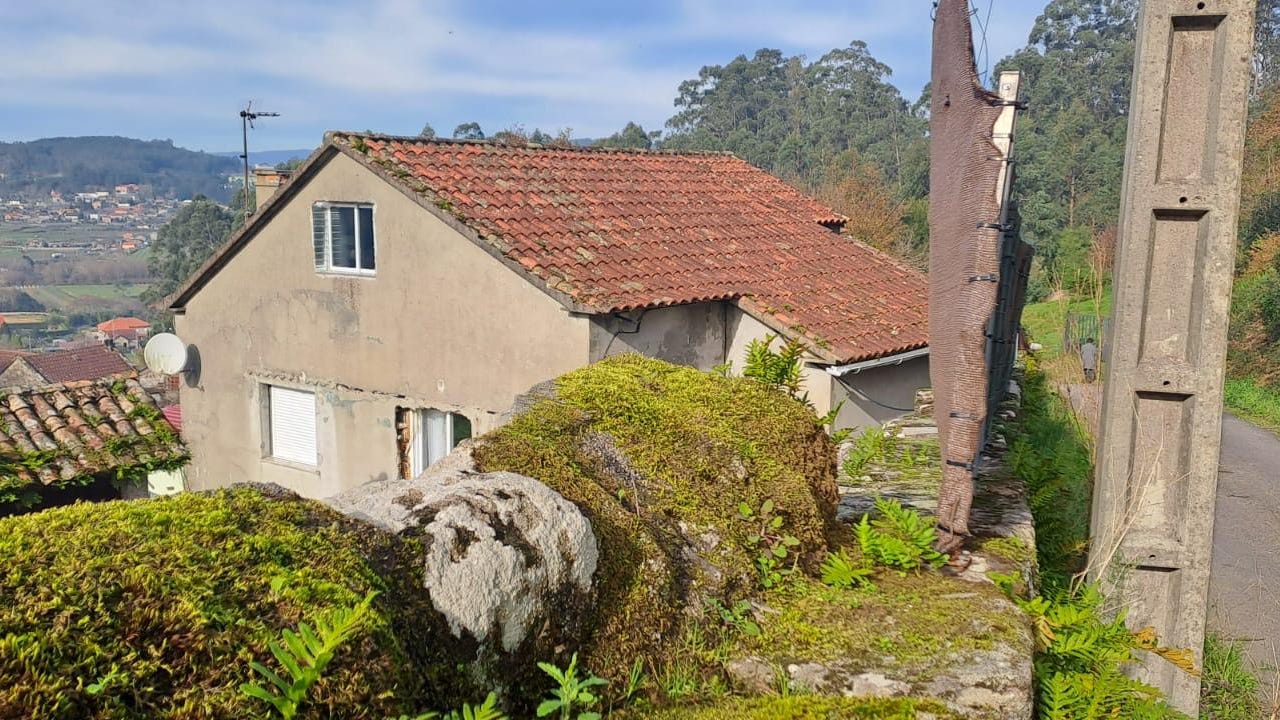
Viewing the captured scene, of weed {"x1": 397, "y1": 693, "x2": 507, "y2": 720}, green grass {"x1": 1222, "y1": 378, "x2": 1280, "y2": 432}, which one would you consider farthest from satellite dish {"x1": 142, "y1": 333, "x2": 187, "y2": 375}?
green grass {"x1": 1222, "y1": 378, "x2": 1280, "y2": 432}

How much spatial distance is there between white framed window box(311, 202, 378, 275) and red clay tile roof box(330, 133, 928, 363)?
0.90 meters

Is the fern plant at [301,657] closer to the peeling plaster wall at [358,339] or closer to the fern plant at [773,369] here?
the fern plant at [773,369]

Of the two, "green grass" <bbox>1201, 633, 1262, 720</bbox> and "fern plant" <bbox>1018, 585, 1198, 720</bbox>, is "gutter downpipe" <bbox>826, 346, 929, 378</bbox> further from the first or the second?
"fern plant" <bbox>1018, 585, 1198, 720</bbox>

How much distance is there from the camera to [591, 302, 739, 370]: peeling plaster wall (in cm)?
1080

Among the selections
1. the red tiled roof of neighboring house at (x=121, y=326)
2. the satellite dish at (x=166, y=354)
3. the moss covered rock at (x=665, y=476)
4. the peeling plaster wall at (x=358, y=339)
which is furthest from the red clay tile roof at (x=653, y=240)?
the red tiled roof of neighboring house at (x=121, y=326)

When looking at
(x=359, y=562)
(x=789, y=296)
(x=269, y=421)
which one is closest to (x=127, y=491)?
(x=269, y=421)

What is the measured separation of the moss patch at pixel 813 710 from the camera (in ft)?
7.33

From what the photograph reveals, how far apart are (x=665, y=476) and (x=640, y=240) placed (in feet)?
32.0

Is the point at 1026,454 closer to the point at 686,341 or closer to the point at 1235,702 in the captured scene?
the point at 1235,702

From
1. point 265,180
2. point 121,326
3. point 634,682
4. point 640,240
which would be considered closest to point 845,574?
point 634,682

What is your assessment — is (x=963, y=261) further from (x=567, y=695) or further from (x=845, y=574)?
(x=567, y=695)

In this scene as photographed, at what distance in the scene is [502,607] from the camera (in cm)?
209

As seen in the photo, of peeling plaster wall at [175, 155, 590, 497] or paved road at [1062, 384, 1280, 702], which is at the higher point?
peeling plaster wall at [175, 155, 590, 497]

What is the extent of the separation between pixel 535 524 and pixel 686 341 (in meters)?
9.55
